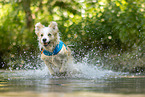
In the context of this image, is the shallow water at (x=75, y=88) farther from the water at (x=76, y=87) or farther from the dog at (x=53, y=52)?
the dog at (x=53, y=52)

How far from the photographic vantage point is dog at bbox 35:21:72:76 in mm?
8289

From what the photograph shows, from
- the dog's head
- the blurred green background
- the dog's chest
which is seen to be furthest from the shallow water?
the blurred green background

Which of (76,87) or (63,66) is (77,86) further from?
(63,66)

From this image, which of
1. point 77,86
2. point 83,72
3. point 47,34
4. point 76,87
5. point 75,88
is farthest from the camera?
point 83,72

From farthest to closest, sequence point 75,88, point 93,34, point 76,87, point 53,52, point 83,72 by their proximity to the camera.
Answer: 1. point 93,34
2. point 83,72
3. point 53,52
4. point 76,87
5. point 75,88

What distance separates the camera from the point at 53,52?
8.35m

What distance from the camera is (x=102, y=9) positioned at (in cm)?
1283

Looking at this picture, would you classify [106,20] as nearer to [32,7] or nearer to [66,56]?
[66,56]

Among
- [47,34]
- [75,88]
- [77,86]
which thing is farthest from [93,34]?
[75,88]

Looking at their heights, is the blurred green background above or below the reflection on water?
above

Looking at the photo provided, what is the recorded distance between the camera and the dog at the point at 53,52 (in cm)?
829

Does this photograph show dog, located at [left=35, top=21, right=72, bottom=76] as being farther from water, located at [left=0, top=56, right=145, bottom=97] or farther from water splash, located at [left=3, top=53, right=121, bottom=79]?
water, located at [left=0, top=56, right=145, bottom=97]

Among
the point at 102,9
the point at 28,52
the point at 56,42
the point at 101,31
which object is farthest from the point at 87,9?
the point at 56,42

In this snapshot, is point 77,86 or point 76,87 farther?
point 77,86
